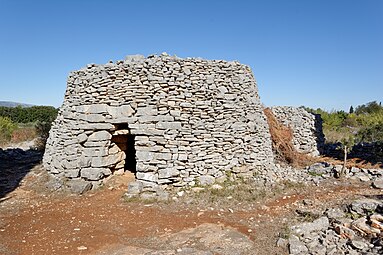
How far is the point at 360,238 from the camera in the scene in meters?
4.60

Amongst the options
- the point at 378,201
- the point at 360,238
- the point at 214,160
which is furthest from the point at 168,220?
the point at 378,201

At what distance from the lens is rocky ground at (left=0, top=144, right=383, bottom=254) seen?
15.5ft

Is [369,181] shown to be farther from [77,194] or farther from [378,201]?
[77,194]

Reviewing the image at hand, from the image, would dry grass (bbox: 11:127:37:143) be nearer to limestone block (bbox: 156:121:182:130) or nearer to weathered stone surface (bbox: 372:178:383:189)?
limestone block (bbox: 156:121:182:130)

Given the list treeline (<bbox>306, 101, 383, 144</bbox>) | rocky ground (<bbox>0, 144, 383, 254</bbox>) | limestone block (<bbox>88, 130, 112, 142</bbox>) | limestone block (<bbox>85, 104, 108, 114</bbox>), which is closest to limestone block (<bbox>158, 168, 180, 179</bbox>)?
rocky ground (<bbox>0, 144, 383, 254</bbox>)

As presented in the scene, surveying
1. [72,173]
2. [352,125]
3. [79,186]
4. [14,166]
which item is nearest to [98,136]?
[72,173]

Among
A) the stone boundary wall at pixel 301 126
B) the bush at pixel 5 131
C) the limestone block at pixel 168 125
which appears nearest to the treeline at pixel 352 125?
the stone boundary wall at pixel 301 126

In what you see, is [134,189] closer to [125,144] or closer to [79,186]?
[79,186]

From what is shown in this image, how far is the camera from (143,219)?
611 centimetres

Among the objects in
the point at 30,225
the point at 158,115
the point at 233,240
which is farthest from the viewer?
the point at 158,115

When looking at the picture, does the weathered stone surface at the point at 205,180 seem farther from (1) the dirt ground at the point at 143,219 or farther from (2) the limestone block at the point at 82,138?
(2) the limestone block at the point at 82,138

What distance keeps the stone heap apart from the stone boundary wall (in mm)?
4220

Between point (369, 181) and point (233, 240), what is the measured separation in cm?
539

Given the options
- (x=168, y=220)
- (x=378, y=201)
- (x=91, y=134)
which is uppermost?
(x=91, y=134)
